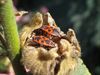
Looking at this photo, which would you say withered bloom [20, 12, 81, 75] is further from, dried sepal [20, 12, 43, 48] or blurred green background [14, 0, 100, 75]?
blurred green background [14, 0, 100, 75]

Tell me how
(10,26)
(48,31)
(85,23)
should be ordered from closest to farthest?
(10,26)
(48,31)
(85,23)

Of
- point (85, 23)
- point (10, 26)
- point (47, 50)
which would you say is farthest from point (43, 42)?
point (85, 23)

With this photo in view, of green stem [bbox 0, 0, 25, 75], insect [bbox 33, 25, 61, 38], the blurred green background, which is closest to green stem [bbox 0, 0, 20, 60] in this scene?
green stem [bbox 0, 0, 25, 75]

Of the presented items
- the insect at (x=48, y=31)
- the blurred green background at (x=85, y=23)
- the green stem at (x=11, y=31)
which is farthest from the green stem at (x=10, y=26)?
the blurred green background at (x=85, y=23)

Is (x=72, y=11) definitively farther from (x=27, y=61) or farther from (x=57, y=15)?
(x=27, y=61)

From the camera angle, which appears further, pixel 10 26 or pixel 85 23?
pixel 85 23

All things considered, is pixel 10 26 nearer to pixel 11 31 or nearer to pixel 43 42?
pixel 11 31
